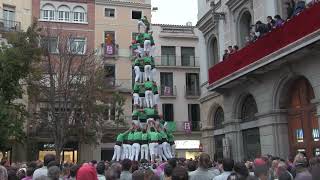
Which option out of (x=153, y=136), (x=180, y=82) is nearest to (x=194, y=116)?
(x=180, y=82)

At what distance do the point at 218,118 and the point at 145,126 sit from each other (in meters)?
8.30

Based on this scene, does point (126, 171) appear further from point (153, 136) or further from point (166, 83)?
point (166, 83)

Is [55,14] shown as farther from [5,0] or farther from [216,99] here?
[216,99]

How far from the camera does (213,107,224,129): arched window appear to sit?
29469mm

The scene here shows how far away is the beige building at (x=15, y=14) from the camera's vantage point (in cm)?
3891

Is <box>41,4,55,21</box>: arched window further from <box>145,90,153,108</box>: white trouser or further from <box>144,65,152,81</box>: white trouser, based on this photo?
<box>145,90,153,108</box>: white trouser

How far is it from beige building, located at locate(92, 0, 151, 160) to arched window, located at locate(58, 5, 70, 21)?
2.64 metres

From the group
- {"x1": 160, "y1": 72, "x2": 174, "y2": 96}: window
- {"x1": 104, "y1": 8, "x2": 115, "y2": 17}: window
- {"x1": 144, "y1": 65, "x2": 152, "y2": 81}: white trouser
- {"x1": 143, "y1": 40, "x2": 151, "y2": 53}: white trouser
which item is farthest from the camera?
{"x1": 160, "y1": 72, "x2": 174, "y2": 96}: window

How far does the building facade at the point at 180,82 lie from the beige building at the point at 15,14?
11870mm

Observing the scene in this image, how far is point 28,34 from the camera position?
Result: 30.3 meters

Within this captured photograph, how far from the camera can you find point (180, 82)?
1800 inches

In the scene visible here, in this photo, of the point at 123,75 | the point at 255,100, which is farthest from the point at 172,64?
the point at 255,100

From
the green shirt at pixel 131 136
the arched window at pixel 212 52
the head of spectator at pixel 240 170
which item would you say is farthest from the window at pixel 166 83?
the head of spectator at pixel 240 170

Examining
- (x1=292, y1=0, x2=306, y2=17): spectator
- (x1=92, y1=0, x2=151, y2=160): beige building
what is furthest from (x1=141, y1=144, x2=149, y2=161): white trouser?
(x1=92, y1=0, x2=151, y2=160): beige building
